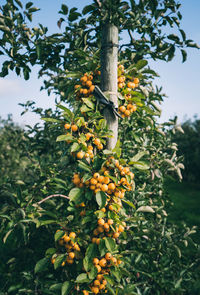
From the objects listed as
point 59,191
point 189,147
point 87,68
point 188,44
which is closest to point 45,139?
point 59,191

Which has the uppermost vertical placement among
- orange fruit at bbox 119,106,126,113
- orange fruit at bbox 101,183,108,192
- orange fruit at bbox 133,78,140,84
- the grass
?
orange fruit at bbox 133,78,140,84

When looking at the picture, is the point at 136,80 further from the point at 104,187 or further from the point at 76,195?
the point at 76,195

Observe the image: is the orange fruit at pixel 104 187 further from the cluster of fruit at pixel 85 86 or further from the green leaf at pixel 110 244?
the cluster of fruit at pixel 85 86

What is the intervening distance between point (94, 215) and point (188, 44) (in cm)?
175

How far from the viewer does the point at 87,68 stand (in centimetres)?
192

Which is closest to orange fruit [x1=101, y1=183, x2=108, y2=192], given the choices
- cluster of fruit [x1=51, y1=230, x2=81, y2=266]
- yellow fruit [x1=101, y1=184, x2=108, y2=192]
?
yellow fruit [x1=101, y1=184, x2=108, y2=192]

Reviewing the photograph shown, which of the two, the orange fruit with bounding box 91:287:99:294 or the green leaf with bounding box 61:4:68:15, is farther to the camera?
the green leaf with bounding box 61:4:68:15

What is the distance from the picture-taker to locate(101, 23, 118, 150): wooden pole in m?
1.81

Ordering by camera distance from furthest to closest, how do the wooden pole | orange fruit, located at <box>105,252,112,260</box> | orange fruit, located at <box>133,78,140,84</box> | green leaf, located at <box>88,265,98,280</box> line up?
orange fruit, located at <box>133,78,140,84</box>
the wooden pole
orange fruit, located at <box>105,252,112,260</box>
green leaf, located at <box>88,265,98,280</box>

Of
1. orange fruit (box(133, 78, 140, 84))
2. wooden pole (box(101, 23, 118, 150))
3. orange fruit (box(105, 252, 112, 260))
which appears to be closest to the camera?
orange fruit (box(105, 252, 112, 260))

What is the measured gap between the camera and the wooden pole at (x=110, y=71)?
1807 mm

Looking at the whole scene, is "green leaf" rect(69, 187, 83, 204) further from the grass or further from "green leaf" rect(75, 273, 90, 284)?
the grass

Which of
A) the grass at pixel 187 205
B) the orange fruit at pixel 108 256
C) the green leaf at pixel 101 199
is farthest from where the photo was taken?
the grass at pixel 187 205

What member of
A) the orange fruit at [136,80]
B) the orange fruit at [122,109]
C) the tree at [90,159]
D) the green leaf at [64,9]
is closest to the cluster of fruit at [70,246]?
the tree at [90,159]
